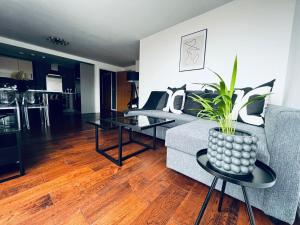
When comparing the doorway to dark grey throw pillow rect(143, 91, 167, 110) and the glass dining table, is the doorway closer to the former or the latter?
the glass dining table

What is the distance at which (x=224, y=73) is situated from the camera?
6.96 ft

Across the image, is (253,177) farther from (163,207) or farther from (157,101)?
(157,101)

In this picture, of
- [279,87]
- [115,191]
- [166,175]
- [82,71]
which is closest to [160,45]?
[279,87]

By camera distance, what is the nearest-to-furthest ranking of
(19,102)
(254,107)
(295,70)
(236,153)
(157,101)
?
(236,153), (295,70), (254,107), (157,101), (19,102)

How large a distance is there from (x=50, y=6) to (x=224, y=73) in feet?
9.95

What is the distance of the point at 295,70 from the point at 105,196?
2.12m

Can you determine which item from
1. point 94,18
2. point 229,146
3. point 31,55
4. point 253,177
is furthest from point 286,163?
point 31,55

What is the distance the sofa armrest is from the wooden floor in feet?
0.56

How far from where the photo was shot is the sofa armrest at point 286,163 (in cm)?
69

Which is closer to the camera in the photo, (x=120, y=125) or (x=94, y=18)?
(x=120, y=125)

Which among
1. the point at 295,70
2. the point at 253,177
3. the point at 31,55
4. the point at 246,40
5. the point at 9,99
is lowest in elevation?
the point at 253,177

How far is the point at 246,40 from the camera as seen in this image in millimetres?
1906

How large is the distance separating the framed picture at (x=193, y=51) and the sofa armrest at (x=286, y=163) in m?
1.88

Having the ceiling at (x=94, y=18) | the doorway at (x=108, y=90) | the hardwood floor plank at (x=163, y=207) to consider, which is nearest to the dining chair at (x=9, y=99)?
the ceiling at (x=94, y=18)
